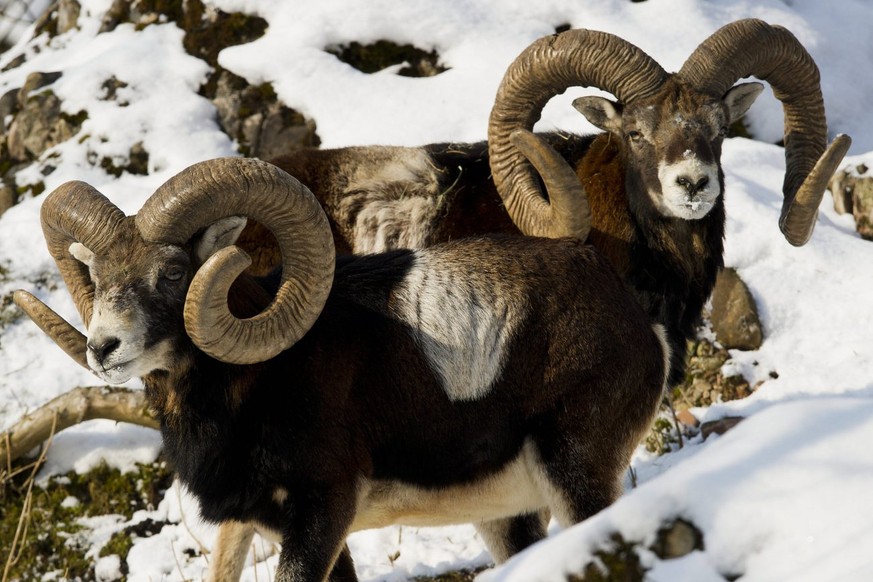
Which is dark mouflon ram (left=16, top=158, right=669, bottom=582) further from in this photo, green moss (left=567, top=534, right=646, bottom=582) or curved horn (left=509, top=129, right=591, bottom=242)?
green moss (left=567, top=534, right=646, bottom=582)

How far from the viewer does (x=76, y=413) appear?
11312 mm

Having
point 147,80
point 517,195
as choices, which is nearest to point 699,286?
point 517,195

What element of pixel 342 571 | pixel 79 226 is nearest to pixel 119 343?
pixel 79 226

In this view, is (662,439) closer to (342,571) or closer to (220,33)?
(342,571)

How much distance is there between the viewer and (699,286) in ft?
32.2

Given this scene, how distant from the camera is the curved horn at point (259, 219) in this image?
6609 millimetres

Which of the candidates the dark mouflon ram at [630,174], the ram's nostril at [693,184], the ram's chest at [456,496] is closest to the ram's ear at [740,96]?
the dark mouflon ram at [630,174]

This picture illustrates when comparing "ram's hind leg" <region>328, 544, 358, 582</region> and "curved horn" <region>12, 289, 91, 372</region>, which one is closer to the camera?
"curved horn" <region>12, 289, 91, 372</region>

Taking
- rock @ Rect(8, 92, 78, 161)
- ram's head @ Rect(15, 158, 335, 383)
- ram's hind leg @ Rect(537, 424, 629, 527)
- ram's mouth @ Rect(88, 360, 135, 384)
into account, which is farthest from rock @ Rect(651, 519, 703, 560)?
rock @ Rect(8, 92, 78, 161)

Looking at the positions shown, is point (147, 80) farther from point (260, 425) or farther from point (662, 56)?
point (260, 425)

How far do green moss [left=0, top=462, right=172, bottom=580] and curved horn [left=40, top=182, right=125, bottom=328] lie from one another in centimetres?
426

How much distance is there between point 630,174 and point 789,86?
1.83m

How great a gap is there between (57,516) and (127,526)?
2.44ft

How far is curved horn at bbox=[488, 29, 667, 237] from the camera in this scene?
9570mm
